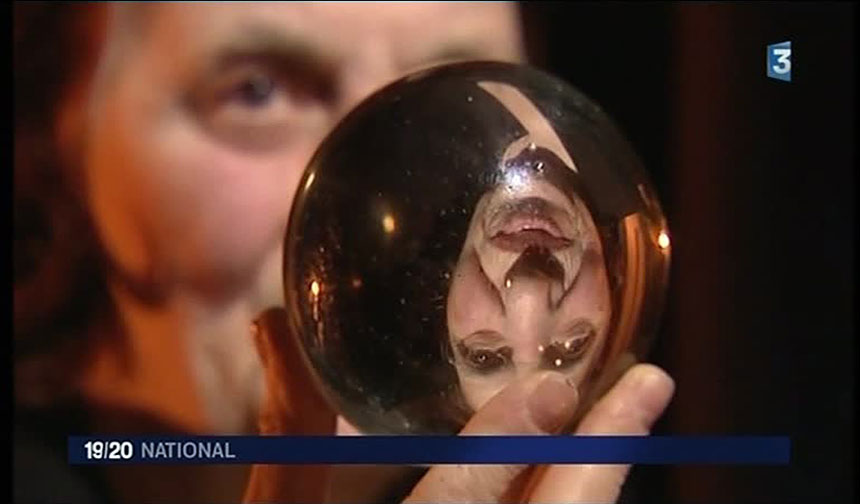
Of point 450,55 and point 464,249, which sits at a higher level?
point 450,55

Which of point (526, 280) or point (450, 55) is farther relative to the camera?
point (450, 55)

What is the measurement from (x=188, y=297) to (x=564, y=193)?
1.03 feet

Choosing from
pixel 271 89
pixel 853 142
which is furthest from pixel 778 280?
pixel 271 89

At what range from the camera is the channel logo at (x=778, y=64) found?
89cm

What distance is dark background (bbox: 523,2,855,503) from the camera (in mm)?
884

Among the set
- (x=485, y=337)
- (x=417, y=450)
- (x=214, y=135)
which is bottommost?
(x=417, y=450)

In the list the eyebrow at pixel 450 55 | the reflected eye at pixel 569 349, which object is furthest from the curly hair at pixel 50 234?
the reflected eye at pixel 569 349

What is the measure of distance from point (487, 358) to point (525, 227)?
0.28 feet

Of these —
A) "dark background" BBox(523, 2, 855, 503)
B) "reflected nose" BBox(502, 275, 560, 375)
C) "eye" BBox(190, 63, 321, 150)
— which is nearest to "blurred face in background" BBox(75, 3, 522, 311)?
"eye" BBox(190, 63, 321, 150)

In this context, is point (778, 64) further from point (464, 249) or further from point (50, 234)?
point (50, 234)

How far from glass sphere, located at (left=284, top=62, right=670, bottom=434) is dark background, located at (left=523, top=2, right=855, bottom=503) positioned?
6.5 inches

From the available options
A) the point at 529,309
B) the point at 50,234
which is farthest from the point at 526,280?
the point at 50,234

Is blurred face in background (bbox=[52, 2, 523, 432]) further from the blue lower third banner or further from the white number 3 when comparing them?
the white number 3

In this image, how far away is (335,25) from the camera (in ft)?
2.85
